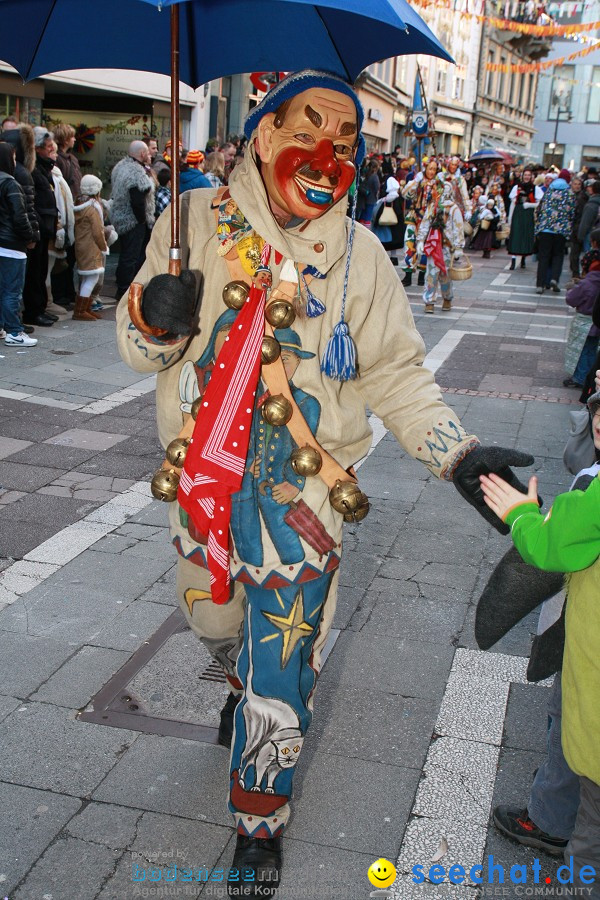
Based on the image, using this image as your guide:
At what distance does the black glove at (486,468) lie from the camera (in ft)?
8.07

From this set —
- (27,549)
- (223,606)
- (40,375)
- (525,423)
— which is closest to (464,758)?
(223,606)

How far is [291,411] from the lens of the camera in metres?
2.46

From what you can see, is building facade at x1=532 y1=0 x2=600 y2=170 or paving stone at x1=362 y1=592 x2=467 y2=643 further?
building facade at x1=532 y1=0 x2=600 y2=170

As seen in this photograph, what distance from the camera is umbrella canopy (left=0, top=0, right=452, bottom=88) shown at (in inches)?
113

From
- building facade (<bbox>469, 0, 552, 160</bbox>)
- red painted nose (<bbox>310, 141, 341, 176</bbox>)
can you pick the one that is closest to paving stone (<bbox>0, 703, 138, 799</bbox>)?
red painted nose (<bbox>310, 141, 341, 176</bbox>)

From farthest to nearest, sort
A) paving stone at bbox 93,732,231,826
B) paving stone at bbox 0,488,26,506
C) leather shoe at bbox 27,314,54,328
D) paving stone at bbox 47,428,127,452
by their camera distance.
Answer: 1. leather shoe at bbox 27,314,54,328
2. paving stone at bbox 47,428,127,452
3. paving stone at bbox 0,488,26,506
4. paving stone at bbox 93,732,231,826

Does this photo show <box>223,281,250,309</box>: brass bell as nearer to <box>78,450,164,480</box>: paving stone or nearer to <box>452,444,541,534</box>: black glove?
<box>452,444,541,534</box>: black glove

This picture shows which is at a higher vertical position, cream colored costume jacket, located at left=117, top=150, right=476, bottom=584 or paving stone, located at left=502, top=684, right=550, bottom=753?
cream colored costume jacket, located at left=117, top=150, right=476, bottom=584

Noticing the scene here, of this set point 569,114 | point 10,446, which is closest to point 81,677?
point 10,446

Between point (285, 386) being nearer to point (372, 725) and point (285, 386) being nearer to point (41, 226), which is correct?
point (372, 725)

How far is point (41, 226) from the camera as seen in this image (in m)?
9.71

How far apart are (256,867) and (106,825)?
0.49 m

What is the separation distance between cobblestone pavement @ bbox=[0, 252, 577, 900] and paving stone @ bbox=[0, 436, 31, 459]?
0.02 m

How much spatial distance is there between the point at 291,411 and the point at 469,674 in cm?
172
